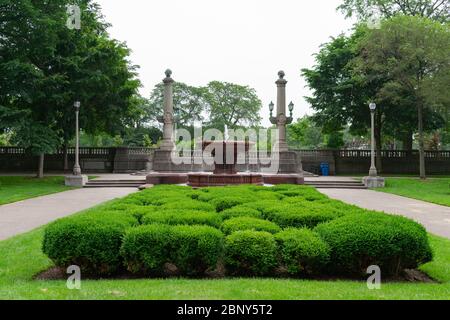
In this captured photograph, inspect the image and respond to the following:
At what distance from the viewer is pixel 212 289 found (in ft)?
17.0

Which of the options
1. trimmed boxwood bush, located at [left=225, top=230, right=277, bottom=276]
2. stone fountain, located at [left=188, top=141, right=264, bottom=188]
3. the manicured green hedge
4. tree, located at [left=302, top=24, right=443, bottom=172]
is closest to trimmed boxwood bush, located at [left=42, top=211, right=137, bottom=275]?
the manicured green hedge

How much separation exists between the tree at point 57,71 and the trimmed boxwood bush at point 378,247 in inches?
840

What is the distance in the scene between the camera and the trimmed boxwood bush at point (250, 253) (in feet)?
20.1

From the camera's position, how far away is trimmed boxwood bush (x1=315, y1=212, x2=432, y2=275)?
19.7 feet

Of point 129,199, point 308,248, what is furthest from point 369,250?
point 129,199

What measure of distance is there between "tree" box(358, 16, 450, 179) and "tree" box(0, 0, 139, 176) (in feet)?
57.4

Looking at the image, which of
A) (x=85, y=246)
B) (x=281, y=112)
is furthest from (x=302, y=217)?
(x=281, y=112)

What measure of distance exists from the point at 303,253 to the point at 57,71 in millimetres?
25763

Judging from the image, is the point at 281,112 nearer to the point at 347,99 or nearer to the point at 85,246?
the point at 347,99

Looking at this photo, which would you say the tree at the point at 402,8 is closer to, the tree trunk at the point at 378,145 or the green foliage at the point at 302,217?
the tree trunk at the point at 378,145

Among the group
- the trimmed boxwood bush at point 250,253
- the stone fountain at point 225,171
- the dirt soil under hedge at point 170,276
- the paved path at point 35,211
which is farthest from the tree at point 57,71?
the trimmed boxwood bush at point 250,253

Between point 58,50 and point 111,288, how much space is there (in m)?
26.4
